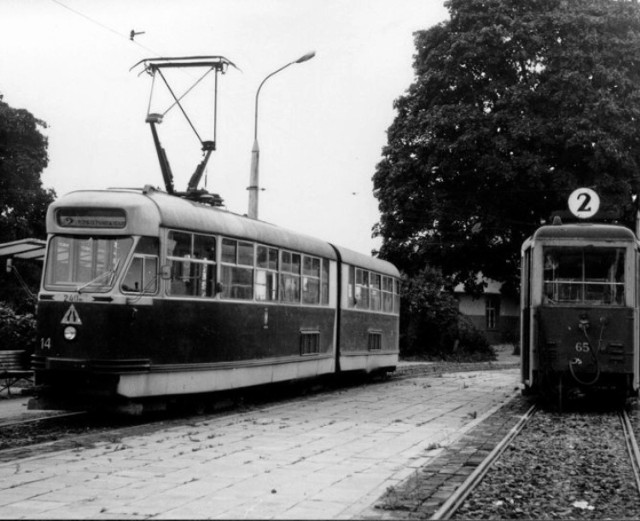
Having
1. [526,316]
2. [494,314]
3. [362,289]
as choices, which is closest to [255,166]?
[362,289]

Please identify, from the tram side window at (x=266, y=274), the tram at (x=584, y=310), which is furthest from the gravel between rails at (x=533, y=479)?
the tram side window at (x=266, y=274)

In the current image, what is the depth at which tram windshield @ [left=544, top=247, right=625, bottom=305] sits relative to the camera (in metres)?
16.2

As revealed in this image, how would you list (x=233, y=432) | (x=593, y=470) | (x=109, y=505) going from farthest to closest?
(x=233, y=432)
(x=593, y=470)
(x=109, y=505)

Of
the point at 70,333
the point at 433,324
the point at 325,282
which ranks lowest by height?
the point at 70,333

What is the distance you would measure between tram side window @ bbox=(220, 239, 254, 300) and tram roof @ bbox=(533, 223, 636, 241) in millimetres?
4686

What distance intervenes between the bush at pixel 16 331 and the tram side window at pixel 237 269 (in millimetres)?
A: 5698

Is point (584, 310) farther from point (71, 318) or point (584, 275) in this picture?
point (71, 318)

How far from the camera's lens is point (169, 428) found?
12.5 m

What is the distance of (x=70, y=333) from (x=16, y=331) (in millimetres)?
7709

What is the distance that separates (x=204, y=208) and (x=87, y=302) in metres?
2.78

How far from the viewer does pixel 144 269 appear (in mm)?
13227

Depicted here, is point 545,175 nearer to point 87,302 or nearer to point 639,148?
point 639,148

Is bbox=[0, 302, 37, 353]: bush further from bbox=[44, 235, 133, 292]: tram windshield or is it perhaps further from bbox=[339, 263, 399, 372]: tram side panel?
bbox=[44, 235, 133, 292]: tram windshield

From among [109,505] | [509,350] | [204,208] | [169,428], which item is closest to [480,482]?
[109,505]
